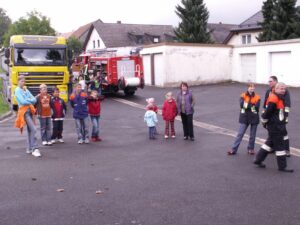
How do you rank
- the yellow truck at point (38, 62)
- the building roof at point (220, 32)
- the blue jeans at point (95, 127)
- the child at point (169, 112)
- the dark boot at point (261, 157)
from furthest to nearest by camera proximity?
the building roof at point (220, 32), the yellow truck at point (38, 62), the child at point (169, 112), the blue jeans at point (95, 127), the dark boot at point (261, 157)

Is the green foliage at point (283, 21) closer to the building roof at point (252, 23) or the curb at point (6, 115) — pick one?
the building roof at point (252, 23)

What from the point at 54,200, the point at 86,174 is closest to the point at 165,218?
the point at 54,200

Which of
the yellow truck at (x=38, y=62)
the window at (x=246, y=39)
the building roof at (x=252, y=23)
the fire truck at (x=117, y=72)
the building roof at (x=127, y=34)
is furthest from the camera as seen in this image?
the building roof at (x=127, y=34)

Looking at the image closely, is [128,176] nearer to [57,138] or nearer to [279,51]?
[57,138]

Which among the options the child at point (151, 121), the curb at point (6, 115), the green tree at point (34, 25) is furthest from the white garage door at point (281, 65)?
the green tree at point (34, 25)

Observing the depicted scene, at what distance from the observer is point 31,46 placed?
19.0 meters

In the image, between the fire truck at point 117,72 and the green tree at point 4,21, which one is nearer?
the fire truck at point 117,72

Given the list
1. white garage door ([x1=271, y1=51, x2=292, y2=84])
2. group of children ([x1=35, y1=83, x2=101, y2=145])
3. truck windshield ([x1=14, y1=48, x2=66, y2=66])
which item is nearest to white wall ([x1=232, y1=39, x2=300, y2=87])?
white garage door ([x1=271, y1=51, x2=292, y2=84])

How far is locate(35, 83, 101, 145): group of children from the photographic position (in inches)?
434

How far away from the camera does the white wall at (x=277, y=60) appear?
26906mm

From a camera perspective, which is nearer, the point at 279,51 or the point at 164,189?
the point at 164,189

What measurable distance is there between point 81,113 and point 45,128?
100 cm

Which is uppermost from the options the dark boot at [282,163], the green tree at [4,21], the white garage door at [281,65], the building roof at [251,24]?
the green tree at [4,21]

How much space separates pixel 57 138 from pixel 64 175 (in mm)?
3821
